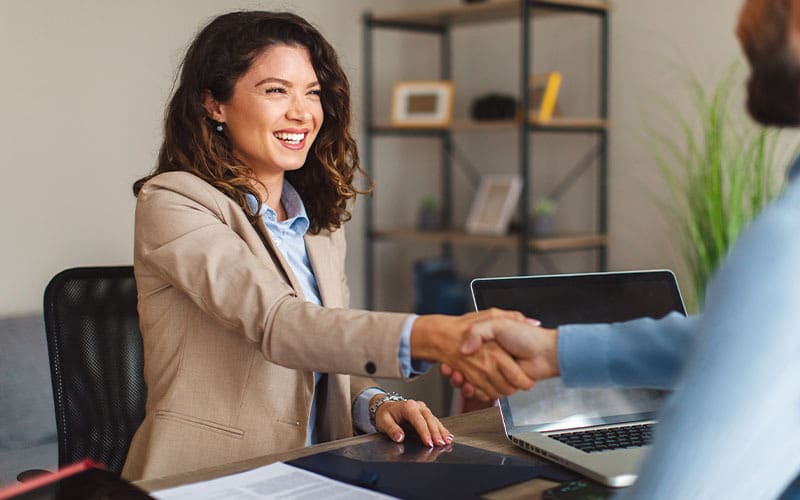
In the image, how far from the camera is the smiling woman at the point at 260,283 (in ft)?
4.65

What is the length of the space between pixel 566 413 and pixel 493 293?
0.23 m

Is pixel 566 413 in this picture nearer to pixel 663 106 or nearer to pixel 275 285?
pixel 275 285

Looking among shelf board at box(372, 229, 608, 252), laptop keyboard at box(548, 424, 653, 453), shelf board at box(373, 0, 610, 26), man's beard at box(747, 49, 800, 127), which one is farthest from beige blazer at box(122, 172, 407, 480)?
shelf board at box(373, 0, 610, 26)

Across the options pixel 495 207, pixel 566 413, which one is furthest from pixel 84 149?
pixel 566 413

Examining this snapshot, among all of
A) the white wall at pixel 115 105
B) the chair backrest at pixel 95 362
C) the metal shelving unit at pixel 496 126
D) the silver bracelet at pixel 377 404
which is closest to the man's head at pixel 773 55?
the silver bracelet at pixel 377 404

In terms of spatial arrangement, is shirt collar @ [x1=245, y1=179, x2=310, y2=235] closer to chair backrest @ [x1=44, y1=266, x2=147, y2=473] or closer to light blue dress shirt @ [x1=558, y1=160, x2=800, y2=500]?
chair backrest @ [x1=44, y1=266, x2=147, y2=473]

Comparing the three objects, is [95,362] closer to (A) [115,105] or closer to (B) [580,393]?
(B) [580,393]

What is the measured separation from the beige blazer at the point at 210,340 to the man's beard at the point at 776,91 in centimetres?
74

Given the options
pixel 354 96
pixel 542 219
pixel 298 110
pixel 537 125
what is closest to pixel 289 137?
pixel 298 110

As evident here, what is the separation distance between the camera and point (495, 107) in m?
3.80

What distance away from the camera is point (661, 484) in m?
0.79

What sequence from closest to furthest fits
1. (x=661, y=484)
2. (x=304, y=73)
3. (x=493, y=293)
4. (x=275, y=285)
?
(x=661, y=484), (x=275, y=285), (x=493, y=293), (x=304, y=73)

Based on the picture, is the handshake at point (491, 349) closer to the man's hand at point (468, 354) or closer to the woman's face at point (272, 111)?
the man's hand at point (468, 354)

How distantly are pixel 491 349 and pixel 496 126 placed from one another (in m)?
2.36
